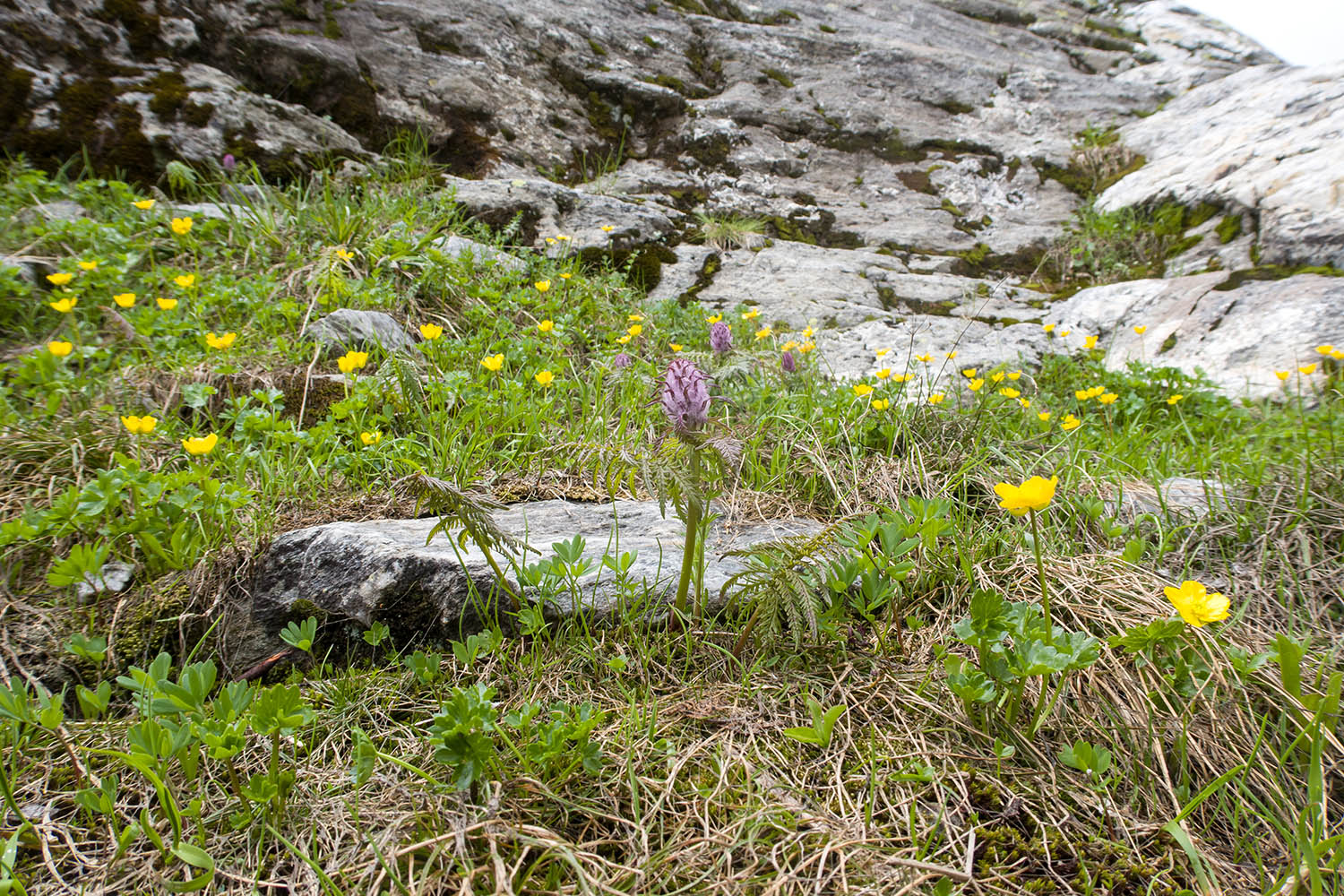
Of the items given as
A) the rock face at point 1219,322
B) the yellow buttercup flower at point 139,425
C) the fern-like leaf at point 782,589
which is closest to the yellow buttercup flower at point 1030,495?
the fern-like leaf at point 782,589

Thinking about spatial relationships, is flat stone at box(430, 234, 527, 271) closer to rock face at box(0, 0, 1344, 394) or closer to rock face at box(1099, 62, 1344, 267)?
rock face at box(0, 0, 1344, 394)

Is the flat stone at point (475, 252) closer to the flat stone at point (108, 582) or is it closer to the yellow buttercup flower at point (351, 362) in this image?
the yellow buttercup flower at point (351, 362)

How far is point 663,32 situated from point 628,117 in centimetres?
132

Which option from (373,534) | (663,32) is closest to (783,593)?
(373,534)

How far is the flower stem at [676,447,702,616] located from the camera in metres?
1.20

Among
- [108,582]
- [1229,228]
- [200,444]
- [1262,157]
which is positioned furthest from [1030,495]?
[1262,157]

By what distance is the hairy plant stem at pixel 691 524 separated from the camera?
1.20m

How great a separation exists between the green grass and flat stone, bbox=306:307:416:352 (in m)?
0.12

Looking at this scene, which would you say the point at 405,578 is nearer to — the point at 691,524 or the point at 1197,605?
the point at 691,524

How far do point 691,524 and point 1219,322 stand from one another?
4.15 metres

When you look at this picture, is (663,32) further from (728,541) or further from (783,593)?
(783,593)

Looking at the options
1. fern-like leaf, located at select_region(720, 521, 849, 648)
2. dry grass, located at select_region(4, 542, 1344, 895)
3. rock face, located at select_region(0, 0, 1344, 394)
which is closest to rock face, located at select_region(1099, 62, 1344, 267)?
rock face, located at select_region(0, 0, 1344, 394)

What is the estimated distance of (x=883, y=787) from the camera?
113 cm

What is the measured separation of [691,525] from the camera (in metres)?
1.30
